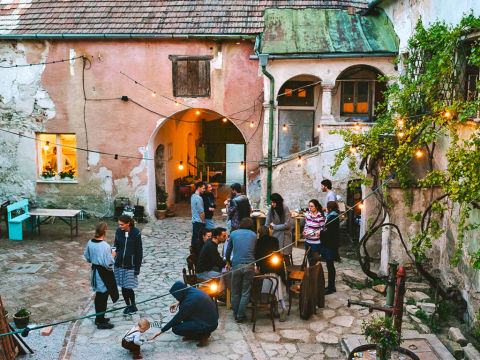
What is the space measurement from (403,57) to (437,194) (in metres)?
5.20

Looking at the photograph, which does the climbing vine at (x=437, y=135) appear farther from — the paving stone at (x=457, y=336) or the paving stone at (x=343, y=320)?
the paving stone at (x=343, y=320)

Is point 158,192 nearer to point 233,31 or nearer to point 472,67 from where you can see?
point 233,31

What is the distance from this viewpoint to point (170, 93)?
51.5 feet

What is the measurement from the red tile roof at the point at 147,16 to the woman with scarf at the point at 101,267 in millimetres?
9453

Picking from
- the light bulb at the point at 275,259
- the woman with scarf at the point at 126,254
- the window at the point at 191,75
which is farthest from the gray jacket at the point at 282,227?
the window at the point at 191,75

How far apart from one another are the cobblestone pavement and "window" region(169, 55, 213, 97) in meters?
7.75

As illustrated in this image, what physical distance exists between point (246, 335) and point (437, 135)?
18.0 feet

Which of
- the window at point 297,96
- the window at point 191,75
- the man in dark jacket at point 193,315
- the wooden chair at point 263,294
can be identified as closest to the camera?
the man in dark jacket at point 193,315

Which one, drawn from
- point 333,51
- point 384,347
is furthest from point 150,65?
point 384,347

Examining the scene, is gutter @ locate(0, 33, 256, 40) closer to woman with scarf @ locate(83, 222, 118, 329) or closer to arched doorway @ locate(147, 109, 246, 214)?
arched doorway @ locate(147, 109, 246, 214)

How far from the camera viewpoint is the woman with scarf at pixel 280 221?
986 cm

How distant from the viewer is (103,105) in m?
15.9

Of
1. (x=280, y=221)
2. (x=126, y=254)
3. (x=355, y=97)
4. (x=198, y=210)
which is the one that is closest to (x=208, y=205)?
(x=198, y=210)

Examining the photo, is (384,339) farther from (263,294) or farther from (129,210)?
(129,210)
